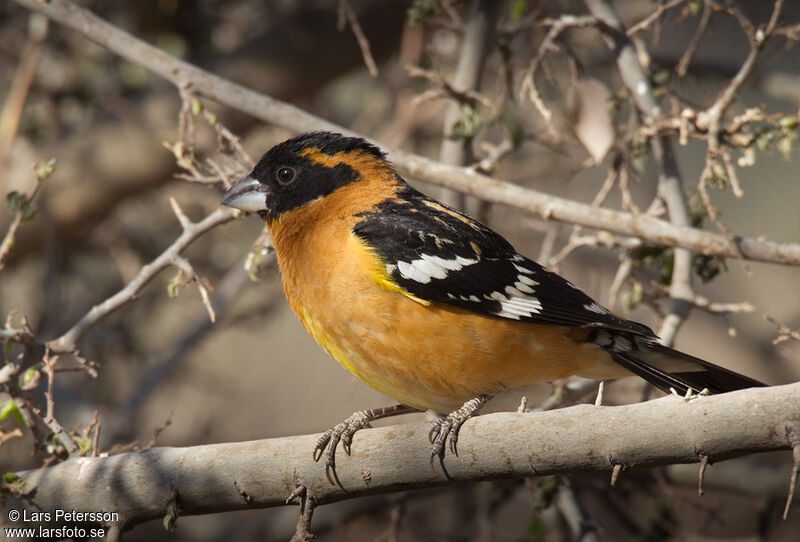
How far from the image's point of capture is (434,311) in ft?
11.3

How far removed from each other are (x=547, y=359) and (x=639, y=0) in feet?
10.7

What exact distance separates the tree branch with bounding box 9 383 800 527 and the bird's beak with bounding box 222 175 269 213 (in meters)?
1.23

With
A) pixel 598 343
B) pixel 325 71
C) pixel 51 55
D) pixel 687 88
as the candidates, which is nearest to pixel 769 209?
pixel 687 88

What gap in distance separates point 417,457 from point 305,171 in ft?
5.46

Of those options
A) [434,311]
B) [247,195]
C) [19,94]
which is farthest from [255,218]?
[434,311]

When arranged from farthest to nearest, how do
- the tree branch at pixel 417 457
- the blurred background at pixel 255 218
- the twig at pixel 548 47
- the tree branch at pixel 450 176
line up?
1. the blurred background at pixel 255 218
2. the twig at pixel 548 47
3. the tree branch at pixel 450 176
4. the tree branch at pixel 417 457

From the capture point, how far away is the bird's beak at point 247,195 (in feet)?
12.8

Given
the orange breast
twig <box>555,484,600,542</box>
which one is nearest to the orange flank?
the orange breast

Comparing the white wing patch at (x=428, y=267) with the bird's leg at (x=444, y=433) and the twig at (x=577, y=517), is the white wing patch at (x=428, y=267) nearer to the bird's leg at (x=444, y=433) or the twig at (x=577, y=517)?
the bird's leg at (x=444, y=433)

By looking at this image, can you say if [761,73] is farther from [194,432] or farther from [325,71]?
[194,432]

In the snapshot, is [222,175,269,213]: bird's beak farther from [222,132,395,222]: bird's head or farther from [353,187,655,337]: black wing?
[353,187,655,337]: black wing

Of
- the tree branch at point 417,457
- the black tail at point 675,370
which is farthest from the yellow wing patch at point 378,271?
the black tail at point 675,370

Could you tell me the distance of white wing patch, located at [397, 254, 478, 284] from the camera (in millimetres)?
3457

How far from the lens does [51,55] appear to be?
6.14 metres
